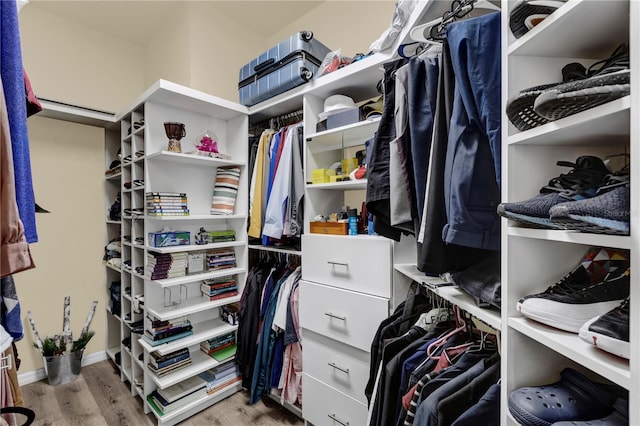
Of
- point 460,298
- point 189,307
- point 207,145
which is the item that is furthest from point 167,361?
point 460,298

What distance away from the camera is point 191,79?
7.61 feet

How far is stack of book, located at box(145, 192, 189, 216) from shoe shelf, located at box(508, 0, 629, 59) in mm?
1853

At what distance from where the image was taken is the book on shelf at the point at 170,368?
184 cm

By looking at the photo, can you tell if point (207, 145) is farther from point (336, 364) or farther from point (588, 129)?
point (588, 129)

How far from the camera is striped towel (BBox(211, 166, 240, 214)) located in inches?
87.2

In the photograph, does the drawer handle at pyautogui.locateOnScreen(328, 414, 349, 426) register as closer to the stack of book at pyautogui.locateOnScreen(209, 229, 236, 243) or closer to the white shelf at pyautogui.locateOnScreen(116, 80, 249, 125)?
the stack of book at pyautogui.locateOnScreen(209, 229, 236, 243)

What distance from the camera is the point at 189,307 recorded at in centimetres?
199

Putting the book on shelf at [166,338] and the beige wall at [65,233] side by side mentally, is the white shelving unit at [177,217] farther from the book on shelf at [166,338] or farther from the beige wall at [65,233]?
the beige wall at [65,233]

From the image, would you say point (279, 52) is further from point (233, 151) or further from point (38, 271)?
point (38, 271)

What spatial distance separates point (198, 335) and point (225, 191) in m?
1.00

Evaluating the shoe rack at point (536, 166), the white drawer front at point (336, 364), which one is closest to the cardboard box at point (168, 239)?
the white drawer front at point (336, 364)

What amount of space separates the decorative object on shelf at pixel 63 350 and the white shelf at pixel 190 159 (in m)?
1.50

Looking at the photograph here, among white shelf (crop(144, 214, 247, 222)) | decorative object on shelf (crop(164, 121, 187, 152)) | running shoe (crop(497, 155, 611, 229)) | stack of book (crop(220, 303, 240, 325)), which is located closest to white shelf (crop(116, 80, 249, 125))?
decorative object on shelf (crop(164, 121, 187, 152))

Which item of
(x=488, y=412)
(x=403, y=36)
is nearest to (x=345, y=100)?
(x=403, y=36)
